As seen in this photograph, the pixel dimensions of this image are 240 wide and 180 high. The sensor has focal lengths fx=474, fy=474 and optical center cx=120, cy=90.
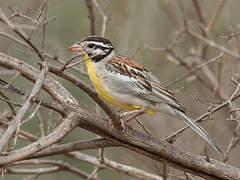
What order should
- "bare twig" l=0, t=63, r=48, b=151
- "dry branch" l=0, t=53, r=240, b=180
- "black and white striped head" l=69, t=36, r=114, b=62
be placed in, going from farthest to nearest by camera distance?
"black and white striped head" l=69, t=36, r=114, b=62 < "dry branch" l=0, t=53, r=240, b=180 < "bare twig" l=0, t=63, r=48, b=151

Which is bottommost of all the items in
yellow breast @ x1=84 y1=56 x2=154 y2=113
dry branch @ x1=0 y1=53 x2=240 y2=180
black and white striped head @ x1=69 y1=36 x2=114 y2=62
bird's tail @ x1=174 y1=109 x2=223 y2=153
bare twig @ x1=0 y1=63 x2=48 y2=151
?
bare twig @ x1=0 y1=63 x2=48 y2=151

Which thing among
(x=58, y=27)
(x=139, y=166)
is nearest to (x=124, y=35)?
(x=58, y=27)

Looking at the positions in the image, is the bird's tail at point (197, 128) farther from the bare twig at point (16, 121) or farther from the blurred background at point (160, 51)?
the bare twig at point (16, 121)

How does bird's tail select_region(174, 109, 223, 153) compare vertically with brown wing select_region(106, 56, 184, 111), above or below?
below

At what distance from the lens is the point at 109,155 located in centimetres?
846

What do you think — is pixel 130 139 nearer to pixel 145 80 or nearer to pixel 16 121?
pixel 145 80

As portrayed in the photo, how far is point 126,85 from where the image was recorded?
530cm

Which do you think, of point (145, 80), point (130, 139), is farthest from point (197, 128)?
point (145, 80)

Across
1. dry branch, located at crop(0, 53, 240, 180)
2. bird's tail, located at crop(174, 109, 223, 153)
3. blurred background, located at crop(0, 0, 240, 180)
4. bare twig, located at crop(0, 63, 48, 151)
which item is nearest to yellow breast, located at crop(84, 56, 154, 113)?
bird's tail, located at crop(174, 109, 223, 153)

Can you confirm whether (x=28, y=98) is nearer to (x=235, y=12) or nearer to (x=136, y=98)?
(x=136, y=98)

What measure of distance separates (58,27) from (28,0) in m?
2.48

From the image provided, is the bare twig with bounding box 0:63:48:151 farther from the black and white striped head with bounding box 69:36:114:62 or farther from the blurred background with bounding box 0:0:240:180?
the blurred background with bounding box 0:0:240:180

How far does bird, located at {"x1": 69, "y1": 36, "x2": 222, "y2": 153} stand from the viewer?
5.21 meters

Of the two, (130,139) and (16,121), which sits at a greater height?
(130,139)
